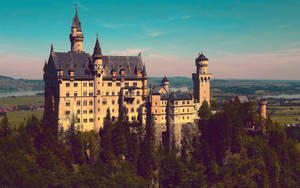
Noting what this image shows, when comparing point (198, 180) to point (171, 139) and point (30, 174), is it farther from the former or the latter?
point (30, 174)

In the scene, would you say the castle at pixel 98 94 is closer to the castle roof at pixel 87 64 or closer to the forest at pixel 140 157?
the castle roof at pixel 87 64

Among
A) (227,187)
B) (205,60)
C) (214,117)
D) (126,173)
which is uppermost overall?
(205,60)

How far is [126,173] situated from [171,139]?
17573mm

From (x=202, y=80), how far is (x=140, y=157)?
3831 cm

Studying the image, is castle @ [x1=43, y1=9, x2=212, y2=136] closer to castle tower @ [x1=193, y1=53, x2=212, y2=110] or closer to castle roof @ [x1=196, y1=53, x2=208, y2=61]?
castle tower @ [x1=193, y1=53, x2=212, y2=110]

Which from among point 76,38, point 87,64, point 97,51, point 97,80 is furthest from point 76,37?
point 97,80

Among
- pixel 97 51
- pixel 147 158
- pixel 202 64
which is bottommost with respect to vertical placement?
pixel 147 158

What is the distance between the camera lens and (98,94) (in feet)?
298

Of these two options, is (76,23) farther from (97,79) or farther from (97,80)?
(97,80)

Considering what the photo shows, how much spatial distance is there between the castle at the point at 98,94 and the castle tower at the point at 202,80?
9531 millimetres

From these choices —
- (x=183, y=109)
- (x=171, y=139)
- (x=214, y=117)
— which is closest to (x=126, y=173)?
(x=171, y=139)

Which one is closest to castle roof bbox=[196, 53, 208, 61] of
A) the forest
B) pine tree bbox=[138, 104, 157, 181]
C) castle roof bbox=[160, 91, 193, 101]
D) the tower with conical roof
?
castle roof bbox=[160, 91, 193, 101]

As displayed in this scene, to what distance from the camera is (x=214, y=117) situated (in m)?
91.6

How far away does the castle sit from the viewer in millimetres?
87000
